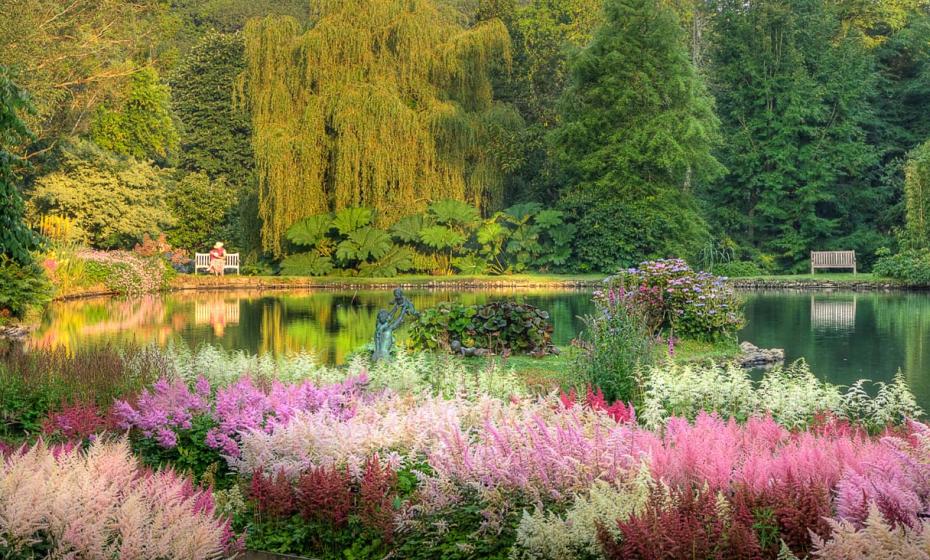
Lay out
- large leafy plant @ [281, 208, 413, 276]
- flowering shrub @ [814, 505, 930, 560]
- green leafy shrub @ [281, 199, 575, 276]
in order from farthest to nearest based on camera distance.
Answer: green leafy shrub @ [281, 199, 575, 276]
large leafy plant @ [281, 208, 413, 276]
flowering shrub @ [814, 505, 930, 560]

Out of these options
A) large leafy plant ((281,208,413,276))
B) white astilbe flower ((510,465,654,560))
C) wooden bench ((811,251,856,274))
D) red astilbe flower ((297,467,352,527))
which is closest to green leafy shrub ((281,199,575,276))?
large leafy plant ((281,208,413,276))

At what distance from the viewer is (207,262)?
1451 inches

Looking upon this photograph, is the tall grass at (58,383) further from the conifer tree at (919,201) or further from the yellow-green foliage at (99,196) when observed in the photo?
the conifer tree at (919,201)

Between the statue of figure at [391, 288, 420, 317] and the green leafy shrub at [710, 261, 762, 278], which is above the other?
the green leafy shrub at [710, 261, 762, 278]

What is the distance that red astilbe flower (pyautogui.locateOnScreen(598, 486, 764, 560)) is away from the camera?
3695 mm

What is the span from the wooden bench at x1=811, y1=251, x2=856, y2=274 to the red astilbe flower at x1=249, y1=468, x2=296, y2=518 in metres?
33.9

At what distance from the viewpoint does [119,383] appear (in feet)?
25.1

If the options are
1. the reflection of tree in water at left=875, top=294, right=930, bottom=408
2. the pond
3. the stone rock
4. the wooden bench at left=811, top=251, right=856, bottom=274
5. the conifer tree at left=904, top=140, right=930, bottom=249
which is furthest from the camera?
the wooden bench at left=811, top=251, right=856, bottom=274

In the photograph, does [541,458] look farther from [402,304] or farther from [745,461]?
[402,304]

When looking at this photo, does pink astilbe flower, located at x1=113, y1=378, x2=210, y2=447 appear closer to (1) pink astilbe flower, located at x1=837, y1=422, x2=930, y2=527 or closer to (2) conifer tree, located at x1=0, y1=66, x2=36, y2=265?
(2) conifer tree, located at x1=0, y1=66, x2=36, y2=265

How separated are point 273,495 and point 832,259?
34.6 m

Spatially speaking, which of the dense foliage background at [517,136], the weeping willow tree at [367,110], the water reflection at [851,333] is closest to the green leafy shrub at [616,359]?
the water reflection at [851,333]

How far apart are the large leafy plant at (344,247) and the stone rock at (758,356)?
21759 mm

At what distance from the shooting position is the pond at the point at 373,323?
14.2m
